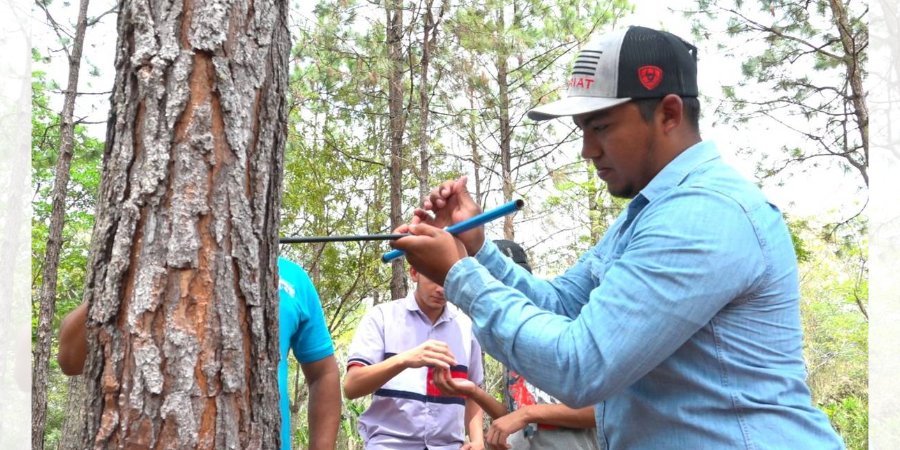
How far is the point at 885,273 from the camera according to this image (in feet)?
38.1

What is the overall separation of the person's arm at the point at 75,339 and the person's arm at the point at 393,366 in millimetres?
1261

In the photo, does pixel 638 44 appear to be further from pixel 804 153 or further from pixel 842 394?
pixel 842 394

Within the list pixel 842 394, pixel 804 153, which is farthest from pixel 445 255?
pixel 842 394

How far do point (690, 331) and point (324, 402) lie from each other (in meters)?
1.61

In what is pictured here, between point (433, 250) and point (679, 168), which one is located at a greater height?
point (679, 168)

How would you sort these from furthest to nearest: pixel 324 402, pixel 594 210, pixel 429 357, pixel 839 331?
1. pixel 839 331
2. pixel 594 210
3. pixel 429 357
4. pixel 324 402

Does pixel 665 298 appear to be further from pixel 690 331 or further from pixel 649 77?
pixel 649 77

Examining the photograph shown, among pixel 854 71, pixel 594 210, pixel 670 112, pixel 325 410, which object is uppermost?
pixel 854 71

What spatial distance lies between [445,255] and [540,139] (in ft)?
39.2

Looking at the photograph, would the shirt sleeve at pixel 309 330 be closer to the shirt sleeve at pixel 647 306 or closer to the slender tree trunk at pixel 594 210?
the shirt sleeve at pixel 647 306

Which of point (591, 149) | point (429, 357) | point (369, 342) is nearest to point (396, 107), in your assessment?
point (369, 342)

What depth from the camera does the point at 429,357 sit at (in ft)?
8.89

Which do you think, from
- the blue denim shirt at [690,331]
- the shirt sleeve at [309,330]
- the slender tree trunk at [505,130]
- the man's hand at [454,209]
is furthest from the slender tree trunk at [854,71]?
the blue denim shirt at [690,331]

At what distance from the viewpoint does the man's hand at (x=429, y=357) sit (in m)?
2.71
